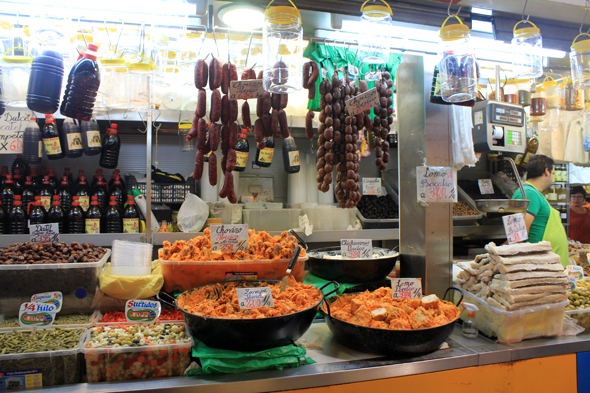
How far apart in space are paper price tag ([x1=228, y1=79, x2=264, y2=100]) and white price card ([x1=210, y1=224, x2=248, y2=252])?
2.32ft

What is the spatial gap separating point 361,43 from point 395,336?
159cm

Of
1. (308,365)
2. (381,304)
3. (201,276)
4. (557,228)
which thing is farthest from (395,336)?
(557,228)

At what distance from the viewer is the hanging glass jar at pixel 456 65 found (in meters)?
2.05

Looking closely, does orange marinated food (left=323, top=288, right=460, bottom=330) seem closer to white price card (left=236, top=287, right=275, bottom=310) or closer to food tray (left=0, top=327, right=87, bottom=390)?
white price card (left=236, top=287, right=275, bottom=310)

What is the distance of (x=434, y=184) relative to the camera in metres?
2.14

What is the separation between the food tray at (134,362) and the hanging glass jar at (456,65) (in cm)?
183

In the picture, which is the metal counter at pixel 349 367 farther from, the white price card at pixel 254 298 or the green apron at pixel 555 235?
the green apron at pixel 555 235

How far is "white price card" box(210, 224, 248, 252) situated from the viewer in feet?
6.47

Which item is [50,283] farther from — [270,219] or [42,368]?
[270,219]

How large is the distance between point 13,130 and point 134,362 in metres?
2.95

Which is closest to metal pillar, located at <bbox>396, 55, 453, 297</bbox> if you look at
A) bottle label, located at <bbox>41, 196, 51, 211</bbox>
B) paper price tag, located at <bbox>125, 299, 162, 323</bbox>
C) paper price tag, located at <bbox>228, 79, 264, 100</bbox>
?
paper price tag, located at <bbox>228, 79, 264, 100</bbox>

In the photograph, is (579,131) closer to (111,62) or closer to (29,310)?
(111,62)

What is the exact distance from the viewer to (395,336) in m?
1.54

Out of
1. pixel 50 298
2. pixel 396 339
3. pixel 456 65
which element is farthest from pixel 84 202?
pixel 456 65
